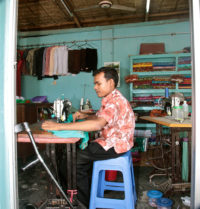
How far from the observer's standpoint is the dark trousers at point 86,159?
1.71m

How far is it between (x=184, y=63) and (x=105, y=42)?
7.89ft

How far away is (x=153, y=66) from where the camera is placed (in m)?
5.05

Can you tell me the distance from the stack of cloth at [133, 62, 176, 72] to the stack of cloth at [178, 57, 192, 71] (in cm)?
15

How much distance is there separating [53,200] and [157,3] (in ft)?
16.7

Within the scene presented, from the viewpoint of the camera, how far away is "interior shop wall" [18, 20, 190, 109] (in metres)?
5.54

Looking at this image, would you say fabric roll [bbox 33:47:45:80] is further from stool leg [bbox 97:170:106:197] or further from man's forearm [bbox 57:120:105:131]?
man's forearm [bbox 57:120:105:131]

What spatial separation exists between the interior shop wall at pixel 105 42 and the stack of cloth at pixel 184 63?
0.73 meters

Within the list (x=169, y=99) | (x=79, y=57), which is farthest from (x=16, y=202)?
(x=79, y=57)

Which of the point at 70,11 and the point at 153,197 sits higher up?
the point at 70,11

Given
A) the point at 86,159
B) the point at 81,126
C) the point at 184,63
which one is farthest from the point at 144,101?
the point at 81,126

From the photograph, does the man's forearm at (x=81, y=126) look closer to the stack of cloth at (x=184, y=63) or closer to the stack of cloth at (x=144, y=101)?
the stack of cloth at (x=144, y=101)

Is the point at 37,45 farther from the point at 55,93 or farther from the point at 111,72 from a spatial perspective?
the point at 111,72

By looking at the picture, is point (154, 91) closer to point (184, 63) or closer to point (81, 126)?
point (184, 63)

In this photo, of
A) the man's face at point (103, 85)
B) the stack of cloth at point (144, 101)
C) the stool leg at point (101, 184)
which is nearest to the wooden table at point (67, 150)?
the stool leg at point (101, 184)
